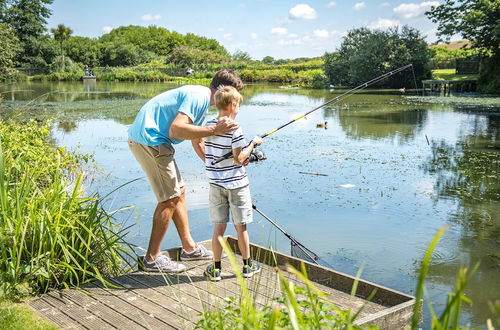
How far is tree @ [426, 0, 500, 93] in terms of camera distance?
25.0 m

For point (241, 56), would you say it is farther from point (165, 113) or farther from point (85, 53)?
point (165, 113)

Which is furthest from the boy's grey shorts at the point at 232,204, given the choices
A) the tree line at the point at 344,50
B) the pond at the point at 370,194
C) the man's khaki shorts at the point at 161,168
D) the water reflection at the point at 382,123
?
the tree line at the point at 344,50


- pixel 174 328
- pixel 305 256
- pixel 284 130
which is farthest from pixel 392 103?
pixel 174 328

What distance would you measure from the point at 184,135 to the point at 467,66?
32784mm

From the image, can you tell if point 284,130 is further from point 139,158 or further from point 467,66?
point 467,66

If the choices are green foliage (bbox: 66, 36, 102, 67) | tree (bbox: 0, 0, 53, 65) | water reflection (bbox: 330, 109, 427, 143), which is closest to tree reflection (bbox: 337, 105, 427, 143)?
water reflection (bbox: 330, 109, 427, 143)

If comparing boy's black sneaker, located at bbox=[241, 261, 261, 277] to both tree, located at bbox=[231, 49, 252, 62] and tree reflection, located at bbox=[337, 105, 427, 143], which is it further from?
tree, located at bbox=[231, 49, 252, 62]

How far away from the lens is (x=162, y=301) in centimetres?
333

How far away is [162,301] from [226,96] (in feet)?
4.46

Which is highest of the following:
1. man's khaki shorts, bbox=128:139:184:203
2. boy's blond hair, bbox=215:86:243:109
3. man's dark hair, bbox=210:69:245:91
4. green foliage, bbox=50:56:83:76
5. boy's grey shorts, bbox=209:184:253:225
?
green foliage, bbox=50:56:83:76

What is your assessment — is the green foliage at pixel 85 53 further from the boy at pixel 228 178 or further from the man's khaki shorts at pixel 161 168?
the boy at pixel 228 178

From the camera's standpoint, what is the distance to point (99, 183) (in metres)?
7.93

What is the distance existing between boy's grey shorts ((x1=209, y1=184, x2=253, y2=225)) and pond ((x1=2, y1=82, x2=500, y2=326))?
45cm

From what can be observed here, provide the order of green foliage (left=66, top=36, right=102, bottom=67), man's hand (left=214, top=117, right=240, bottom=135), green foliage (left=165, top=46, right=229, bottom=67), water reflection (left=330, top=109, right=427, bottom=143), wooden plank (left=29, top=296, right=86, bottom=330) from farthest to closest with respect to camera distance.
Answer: green foliage (left=66, top=36, right=102, bottom=67)
green foliage (left=165, top=46, right=229, bottom=67)
water reflection (left=330, top=109, right=427, bottom=143)
man's hand (left=214, top=117, right=240, bottom=135)
wooden plank (left=29, top=296, right=86, bottom=330)
